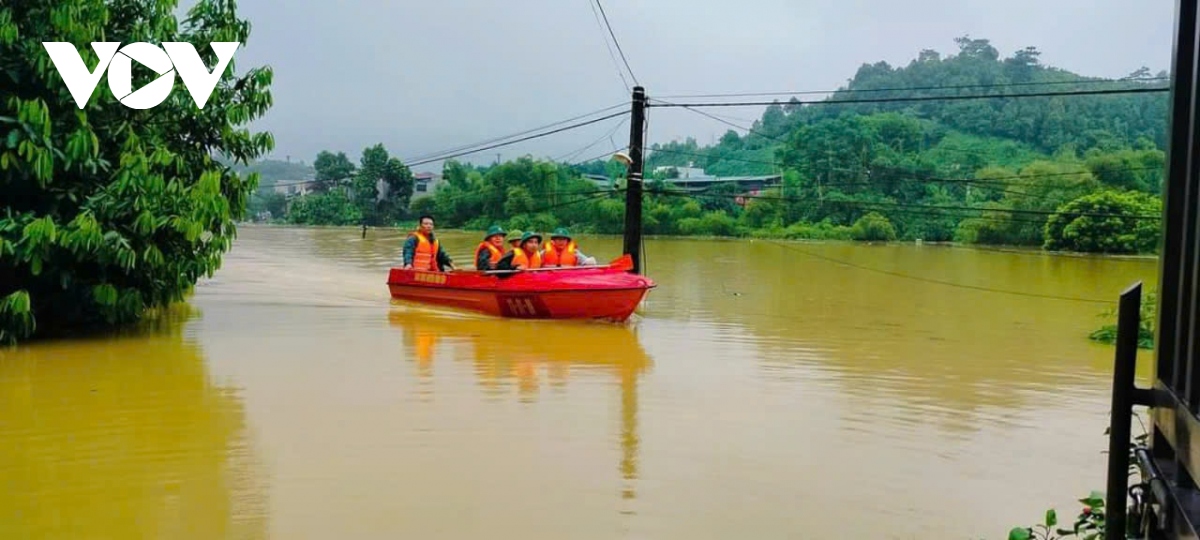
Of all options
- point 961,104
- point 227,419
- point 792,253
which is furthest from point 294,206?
point 227,419

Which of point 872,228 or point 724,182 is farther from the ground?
point 724,182

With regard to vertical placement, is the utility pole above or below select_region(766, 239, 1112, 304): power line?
above

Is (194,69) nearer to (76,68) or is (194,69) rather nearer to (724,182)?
(76,68)

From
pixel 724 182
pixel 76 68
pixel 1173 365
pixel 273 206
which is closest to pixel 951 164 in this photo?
pixel 724 182

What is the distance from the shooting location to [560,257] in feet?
60.2

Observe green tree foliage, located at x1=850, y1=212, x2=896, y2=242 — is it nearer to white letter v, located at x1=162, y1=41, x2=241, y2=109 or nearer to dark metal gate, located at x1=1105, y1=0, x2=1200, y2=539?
white letter v, located at x1=162, y1=41, x2=241, y2=109

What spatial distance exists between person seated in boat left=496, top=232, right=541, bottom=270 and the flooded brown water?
109 centimetres

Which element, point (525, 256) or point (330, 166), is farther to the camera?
point (330, 166)

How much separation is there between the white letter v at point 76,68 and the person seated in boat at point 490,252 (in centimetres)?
727

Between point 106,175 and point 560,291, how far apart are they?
6806 mm

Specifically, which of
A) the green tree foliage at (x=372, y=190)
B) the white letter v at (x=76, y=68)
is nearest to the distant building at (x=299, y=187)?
the green tree foliage at (x=372, y=190)

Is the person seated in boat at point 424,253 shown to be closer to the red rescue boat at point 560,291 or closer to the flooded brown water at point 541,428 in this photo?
the flooded brown water at point 541,428

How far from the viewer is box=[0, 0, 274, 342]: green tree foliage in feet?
37.8

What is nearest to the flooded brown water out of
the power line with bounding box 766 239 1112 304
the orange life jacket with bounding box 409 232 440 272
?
the orange life jacket with bounding box 409 232 440 272
